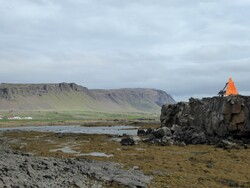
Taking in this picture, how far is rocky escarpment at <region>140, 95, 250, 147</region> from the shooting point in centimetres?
4878

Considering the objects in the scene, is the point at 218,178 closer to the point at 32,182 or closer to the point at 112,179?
the point at 112,179

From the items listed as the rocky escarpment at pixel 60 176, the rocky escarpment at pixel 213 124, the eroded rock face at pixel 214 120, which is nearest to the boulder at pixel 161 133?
the rocky escarpment at pixel 213 124

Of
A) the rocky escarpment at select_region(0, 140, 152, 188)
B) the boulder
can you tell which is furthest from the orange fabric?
the rocky escarpment at select_region(0, 140, 152, 188)

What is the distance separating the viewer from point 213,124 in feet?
175

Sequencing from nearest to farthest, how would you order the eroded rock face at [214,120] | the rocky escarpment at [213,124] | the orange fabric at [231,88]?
the rocky escarpment at [213,124], the eroded rock face at [214,120], the orange fabric at [231,88]

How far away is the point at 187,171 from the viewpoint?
2658cm

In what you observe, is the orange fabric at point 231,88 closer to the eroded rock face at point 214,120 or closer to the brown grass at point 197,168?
the eroded rock face at point 214,120

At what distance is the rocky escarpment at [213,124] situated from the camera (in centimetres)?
4878

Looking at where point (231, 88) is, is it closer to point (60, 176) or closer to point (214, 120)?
point (214, 120)

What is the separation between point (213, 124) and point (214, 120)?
0.64 m

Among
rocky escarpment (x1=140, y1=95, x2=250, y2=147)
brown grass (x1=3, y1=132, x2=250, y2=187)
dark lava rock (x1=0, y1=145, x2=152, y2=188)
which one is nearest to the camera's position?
dark lava rock (x1=0, y1=145, x2=152, y2=188)

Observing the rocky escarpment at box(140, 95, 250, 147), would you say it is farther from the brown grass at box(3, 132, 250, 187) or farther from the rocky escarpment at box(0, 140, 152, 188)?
the rocky escarpment at box(0, 140, 152, 188)

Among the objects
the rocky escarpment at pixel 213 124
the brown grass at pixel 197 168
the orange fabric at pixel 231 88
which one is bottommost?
the brown grass at pixel 197 168

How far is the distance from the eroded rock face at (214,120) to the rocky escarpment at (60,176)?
27395 millimetres
